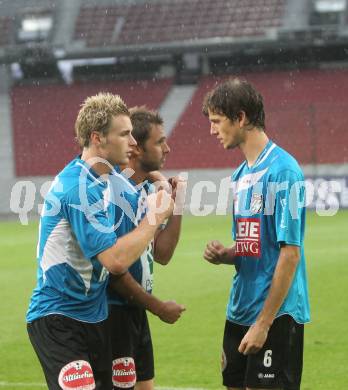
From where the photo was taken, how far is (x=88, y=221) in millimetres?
3740

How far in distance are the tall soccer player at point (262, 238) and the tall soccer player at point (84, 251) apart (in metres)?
0.47

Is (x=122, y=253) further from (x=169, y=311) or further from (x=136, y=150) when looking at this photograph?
(x=136, y=150)

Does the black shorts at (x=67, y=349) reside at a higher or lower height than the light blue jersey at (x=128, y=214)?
lower

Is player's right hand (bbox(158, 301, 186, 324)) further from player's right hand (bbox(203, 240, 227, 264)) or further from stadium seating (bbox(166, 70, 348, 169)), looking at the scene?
stadium seating (bbox(166, 70, 348, 169))

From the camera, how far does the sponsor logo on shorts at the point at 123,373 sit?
446cm

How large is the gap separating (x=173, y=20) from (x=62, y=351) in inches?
1298

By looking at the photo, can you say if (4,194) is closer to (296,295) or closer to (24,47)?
(24,47)

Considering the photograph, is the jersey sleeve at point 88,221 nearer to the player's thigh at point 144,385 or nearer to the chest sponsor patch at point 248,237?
the chest sponsor patch at point 248,237

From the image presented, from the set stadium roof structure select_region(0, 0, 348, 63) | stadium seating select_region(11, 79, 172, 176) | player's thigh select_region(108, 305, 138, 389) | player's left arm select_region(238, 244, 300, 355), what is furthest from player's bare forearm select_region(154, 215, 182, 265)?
stadium roof structure select_region(0, 0, 348, 63)

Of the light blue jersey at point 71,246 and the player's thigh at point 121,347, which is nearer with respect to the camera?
the light blue jersey at point 71,246

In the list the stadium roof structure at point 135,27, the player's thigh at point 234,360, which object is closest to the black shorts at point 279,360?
the player's thigh at point 234,360

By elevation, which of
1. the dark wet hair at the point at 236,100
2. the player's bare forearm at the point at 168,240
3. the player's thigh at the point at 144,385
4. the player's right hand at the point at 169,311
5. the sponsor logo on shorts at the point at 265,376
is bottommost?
the player's thigh at the point at 144,385

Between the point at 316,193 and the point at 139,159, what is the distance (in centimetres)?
1920

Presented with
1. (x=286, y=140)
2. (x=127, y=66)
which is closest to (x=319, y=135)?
(x=286, y=140)
